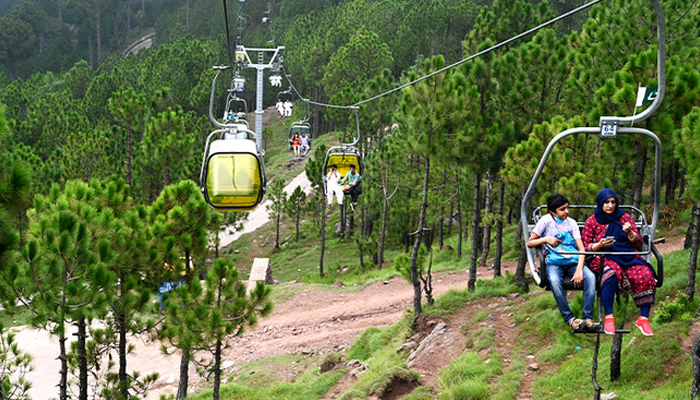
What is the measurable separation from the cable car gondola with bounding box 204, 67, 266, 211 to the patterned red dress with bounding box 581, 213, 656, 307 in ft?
17.0

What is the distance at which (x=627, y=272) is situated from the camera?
22.2 feet

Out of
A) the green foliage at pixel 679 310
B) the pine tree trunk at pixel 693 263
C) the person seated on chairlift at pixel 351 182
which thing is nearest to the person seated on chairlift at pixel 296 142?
the person seated on chairlift at pixel 351 182

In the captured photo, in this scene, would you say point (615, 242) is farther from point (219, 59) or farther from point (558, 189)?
point (219, 59)

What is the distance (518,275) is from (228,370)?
9826mm

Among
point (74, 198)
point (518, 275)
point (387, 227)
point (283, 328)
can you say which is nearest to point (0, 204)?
point (74, 198)

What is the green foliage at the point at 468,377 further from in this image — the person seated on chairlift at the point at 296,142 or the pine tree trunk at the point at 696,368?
the person seated on chairlift at the point at 296,142

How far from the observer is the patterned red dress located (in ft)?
21.8

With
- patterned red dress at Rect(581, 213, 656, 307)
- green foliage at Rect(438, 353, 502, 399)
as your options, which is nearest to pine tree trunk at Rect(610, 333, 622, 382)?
green foliage at Rect(438, 353, 502, 399)

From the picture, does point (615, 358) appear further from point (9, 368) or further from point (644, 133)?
point (9, 368)

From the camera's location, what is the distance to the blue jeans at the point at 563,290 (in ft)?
22.7

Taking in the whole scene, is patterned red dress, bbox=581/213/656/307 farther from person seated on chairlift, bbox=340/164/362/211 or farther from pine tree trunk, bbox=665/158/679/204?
pine tree trunk, bbox=665/158/679/204

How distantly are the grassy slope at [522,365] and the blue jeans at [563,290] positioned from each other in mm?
934

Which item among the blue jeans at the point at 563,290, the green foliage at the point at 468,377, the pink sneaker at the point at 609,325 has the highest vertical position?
the blue jeans at the point at 563,290

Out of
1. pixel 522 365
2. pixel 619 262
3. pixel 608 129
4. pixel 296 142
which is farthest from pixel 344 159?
pixel 296 142
